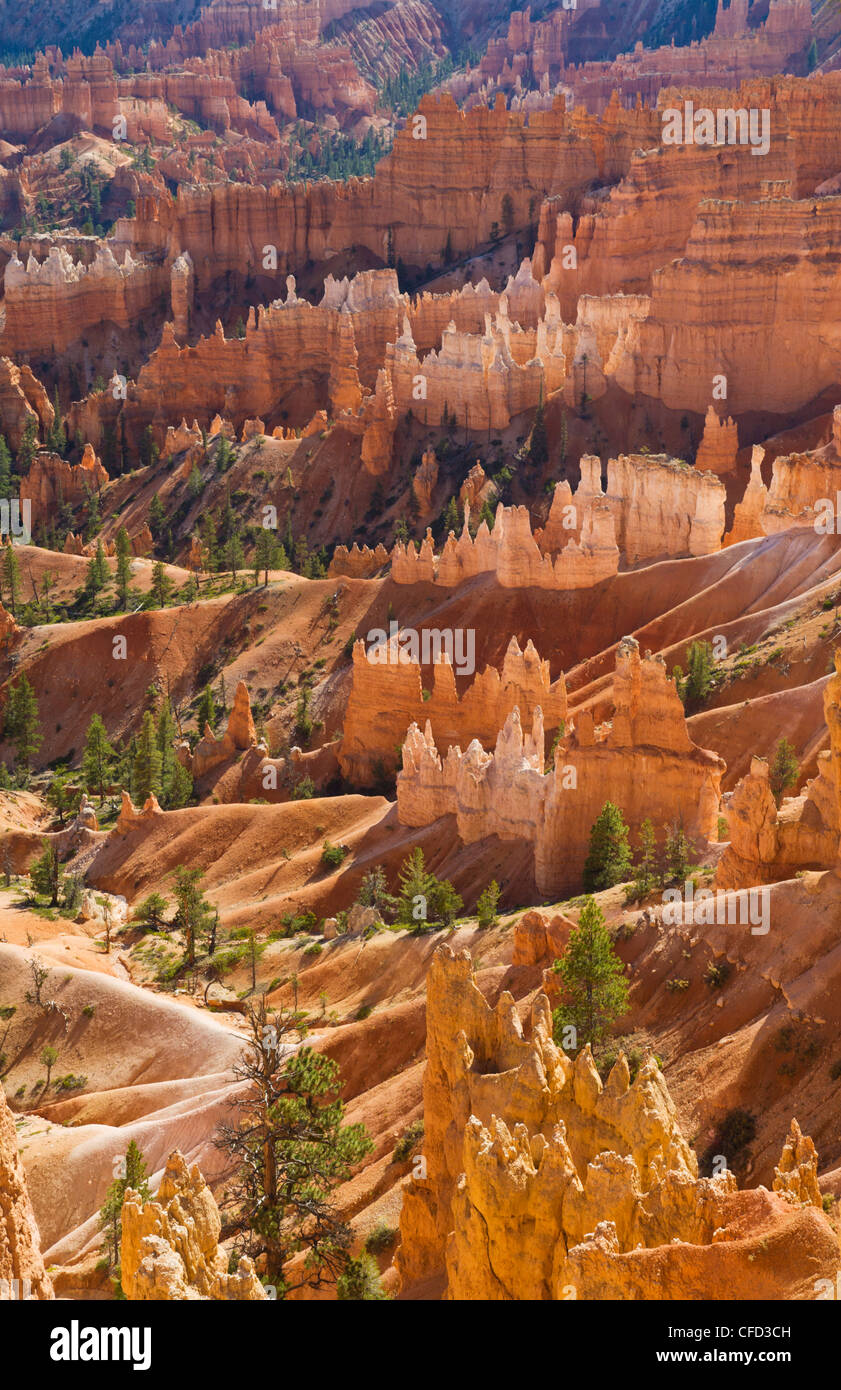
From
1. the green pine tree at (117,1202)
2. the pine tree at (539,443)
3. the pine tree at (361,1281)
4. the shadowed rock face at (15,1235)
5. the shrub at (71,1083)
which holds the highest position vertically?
the pine tree at (539,443)

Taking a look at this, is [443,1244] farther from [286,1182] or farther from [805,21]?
[805,21]

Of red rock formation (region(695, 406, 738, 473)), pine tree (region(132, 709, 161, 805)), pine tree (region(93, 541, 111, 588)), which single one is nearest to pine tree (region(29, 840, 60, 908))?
pine tree (region(132, 709, 161, 805))

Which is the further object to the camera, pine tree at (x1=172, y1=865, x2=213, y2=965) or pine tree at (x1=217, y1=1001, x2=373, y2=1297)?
pine tree at (x1=172, y1=865, x2=213, y2=965)

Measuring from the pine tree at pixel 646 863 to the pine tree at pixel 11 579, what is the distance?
6261cm

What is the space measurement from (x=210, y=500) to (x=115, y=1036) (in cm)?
6959

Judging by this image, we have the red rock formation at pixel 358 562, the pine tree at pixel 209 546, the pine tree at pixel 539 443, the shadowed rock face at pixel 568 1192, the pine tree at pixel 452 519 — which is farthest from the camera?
the pine tree at pixel 209 546

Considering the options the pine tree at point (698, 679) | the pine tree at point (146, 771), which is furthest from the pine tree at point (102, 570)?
the pine tree at point (698, 679)

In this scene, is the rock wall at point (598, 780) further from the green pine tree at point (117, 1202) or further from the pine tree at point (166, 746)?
the pine tree at point (166, 746)

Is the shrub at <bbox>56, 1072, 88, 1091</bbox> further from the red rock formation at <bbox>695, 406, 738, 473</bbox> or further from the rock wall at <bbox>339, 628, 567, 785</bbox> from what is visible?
the red rock formation at <bbox>695, 406, 738, 473</bbox>

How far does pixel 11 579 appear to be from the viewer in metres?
104

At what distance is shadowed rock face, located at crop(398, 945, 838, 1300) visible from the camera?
1986 centimetres

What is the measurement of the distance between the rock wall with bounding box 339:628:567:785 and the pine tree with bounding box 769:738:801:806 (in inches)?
589

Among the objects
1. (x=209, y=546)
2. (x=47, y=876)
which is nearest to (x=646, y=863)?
(x=47, y=876)

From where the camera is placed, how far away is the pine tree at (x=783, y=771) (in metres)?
47.6
